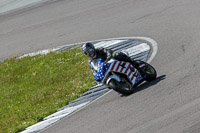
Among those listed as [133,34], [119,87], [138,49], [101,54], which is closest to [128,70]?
[119,87]

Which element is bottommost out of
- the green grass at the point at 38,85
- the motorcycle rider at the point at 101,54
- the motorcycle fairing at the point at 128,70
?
the green grass at the point at 38,85

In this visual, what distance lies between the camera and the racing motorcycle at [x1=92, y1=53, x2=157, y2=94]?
1190 centimetres

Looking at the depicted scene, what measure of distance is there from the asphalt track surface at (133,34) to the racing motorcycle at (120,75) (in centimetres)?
22

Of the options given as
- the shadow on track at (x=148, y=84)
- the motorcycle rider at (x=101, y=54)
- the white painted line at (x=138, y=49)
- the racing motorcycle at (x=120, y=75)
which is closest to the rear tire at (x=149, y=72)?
the racing motorcycle at (x=120, y=75)

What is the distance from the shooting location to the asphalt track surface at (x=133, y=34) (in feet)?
→ 32.8

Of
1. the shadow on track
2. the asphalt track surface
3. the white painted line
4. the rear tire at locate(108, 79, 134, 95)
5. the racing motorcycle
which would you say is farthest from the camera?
the white painted line

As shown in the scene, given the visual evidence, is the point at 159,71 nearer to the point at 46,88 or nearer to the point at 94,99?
the point at 94,99

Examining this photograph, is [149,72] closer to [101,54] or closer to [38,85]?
[101,54]

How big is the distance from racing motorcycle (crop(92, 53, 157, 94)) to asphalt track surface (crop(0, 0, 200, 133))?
0.22 m

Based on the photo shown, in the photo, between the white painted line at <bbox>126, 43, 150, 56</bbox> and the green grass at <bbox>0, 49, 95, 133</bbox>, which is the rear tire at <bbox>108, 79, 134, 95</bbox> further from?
the white painted line at <bbox>126, 43, 150, 56</bbox>

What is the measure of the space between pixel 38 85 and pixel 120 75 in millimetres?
5236

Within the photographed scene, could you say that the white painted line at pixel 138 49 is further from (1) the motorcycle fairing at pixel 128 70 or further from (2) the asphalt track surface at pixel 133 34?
(1) the motorcycle fairing at pixel 128 70

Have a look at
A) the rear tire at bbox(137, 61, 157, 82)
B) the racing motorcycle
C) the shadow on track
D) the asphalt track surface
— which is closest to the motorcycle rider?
the racing motorcycle

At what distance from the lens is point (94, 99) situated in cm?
1275
